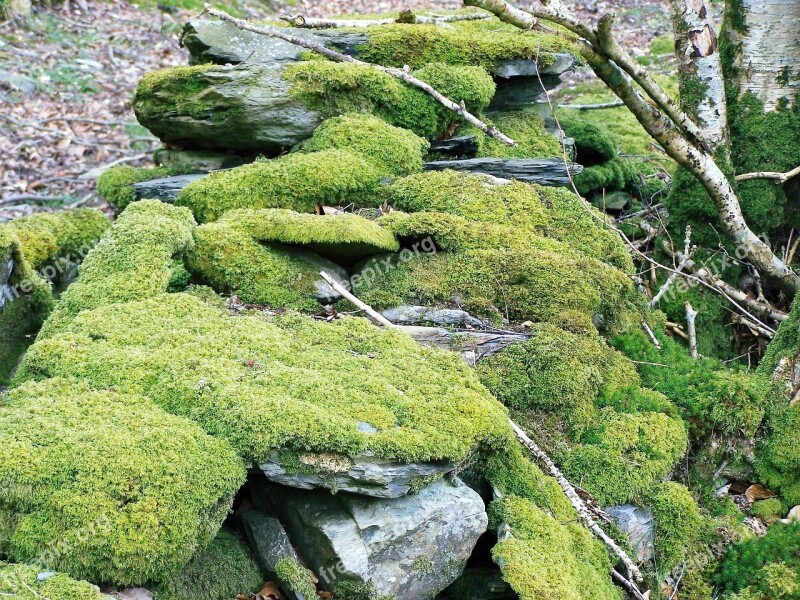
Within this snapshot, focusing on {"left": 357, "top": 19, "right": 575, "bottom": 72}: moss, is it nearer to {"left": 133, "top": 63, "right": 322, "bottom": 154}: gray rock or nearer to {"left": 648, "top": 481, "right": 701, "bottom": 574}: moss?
{"left": 133, "top": 63, "right": 322, "bottom": 154}: gray rock

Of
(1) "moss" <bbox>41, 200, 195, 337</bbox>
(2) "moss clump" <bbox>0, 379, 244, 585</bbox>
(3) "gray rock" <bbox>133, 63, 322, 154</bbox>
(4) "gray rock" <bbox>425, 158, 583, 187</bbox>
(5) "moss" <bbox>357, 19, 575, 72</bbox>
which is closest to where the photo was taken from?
(2) "moss clump" <bbox>0, 379, 244, 585</bbox>

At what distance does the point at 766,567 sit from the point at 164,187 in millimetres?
5445

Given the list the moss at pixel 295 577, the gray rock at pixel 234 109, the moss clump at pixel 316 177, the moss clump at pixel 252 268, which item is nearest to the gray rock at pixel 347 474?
the moss at pixel 295 577

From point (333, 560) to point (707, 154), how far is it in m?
4.72

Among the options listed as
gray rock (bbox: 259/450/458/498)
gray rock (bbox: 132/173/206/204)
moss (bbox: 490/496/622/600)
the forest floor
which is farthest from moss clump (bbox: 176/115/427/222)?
the forest floor

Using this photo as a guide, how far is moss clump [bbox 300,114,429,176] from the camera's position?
657 centimetres

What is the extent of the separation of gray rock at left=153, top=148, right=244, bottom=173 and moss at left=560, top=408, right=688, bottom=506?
425 cm

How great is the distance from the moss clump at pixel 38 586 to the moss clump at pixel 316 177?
343 centimetres

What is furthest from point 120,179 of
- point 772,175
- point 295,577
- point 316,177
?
point 772,175

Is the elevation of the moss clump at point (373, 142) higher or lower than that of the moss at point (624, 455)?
higher

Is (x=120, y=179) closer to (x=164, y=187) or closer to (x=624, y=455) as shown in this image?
(x=164, y=187)

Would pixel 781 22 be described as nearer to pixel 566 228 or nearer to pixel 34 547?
pixel 566 228

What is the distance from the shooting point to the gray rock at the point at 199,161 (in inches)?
280

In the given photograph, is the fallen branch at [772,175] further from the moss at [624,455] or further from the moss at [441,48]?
the moss at [624,455]
